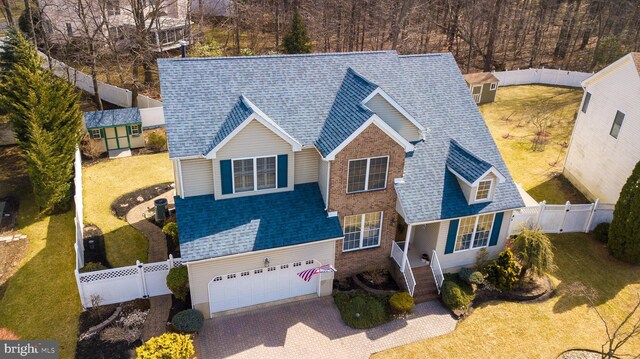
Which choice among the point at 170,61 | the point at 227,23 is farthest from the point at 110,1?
the point at 170,61

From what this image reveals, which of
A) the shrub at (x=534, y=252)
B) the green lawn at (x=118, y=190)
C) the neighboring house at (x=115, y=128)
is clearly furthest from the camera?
the neighboring house at (x=115, y=128)

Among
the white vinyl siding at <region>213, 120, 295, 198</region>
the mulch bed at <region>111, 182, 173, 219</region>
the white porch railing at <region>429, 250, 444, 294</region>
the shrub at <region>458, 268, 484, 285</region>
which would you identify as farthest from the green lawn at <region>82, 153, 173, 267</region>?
the shrub at <region>458, 268, 484, 285</region>

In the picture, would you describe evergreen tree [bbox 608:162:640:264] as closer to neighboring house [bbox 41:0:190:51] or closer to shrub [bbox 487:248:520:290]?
shrub [bbox 487:248:520:290]

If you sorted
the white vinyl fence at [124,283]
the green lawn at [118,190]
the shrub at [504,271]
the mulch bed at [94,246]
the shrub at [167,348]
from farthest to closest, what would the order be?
the green lawn at [118,190], the mulch bed at [94,246], the shrub at [504,271], the white vinyl fence at [124,283], the shrub at [167,348]

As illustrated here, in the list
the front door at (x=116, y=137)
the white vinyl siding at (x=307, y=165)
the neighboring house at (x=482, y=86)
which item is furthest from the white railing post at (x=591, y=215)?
the front door at (x=116, y=137)

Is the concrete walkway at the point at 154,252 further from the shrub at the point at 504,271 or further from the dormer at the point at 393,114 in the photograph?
the shrub at the point at 504,271

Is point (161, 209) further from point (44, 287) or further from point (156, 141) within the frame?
point (156, 141)

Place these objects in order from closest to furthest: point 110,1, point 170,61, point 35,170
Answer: point 170,61, point 35,170, point 110,1

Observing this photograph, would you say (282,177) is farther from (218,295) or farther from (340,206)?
(218,295)
